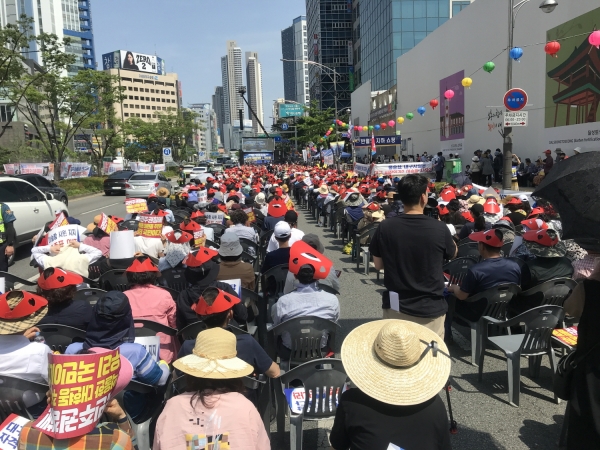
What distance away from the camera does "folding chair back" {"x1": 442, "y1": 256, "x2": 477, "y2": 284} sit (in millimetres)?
6422

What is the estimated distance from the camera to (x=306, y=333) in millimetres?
4156

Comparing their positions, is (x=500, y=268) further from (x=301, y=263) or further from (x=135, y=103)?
(x=135, y=103)

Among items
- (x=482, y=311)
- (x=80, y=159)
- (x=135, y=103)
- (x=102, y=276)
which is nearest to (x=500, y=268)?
(x=482, y=311)

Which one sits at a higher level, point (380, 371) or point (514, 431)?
point (380, 371)

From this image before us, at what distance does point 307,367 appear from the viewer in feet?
11.2

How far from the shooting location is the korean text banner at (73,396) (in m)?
2.17

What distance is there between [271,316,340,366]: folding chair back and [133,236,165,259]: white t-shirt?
141 inches

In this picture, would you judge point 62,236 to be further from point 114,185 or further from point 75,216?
point 114,185

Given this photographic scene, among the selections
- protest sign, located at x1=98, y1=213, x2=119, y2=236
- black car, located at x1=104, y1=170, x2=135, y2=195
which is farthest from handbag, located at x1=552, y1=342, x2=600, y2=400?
black car, located at x1=104, y1=170, x2=135, y2=195

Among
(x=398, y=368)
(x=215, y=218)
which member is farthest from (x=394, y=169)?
(x=398, y=368)

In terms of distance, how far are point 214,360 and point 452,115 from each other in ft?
97.3

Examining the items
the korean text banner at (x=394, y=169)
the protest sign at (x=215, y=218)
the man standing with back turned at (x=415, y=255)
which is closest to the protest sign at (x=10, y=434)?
the man standing with back turned at (x=415, y=255)

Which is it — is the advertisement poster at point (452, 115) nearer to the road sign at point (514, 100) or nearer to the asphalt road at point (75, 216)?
the road sign at point (514, 100)

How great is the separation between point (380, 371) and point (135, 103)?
154m
